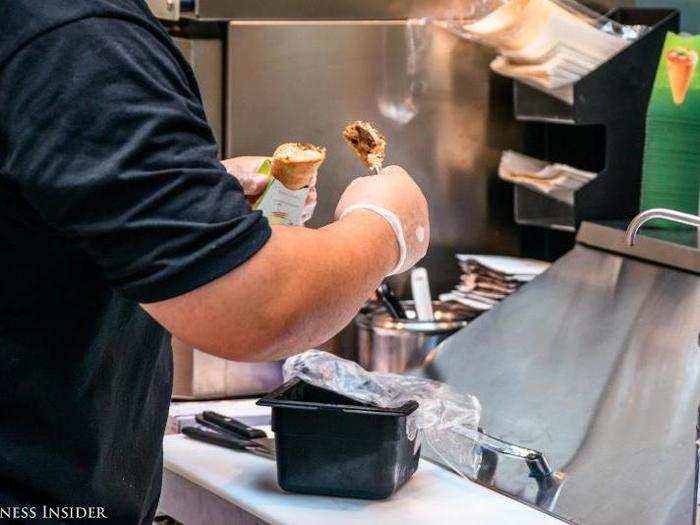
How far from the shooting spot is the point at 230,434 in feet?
5.97

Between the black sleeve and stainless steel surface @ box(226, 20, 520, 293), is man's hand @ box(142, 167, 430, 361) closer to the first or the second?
the black sleeve

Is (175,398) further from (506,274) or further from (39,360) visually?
(39,360)

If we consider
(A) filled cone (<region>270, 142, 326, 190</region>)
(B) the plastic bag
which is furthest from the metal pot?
(A) filled cone (<region>270, 142, 326, 190</region>)

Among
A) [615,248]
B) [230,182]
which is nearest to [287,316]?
[230,182]

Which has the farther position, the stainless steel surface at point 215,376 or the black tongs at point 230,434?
the stainless steel surface at point 215,376

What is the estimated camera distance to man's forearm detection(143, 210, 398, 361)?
3.40ft

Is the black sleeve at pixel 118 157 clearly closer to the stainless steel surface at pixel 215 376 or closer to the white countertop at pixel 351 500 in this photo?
the white countertop at pixel 351 500

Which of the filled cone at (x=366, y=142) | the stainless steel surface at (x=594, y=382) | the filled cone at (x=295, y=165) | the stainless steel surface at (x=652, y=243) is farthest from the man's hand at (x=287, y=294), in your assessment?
the stainless steel surface at (x=652, y=243)

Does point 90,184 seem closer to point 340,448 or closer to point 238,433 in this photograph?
point 340,448

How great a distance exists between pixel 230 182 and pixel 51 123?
0.51 feet

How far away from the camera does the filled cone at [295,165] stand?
1.38 metres

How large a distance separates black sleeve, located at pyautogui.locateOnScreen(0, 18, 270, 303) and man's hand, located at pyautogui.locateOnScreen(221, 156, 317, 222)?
36 cm

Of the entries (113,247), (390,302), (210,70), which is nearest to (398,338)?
(390,302)

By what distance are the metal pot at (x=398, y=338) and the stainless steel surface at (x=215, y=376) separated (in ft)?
0.60
